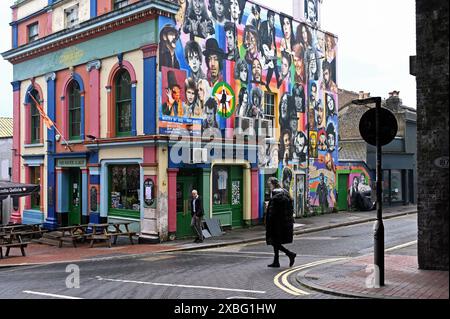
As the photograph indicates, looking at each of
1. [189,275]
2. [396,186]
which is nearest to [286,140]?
[396,186]

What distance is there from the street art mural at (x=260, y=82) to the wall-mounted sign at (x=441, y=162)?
9.85 m

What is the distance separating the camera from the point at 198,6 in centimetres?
1872

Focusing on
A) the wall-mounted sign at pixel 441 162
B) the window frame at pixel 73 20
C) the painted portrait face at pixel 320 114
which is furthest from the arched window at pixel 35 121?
the wall-mounted sign at pixel 441 162

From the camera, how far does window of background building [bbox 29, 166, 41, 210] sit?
77.6ft

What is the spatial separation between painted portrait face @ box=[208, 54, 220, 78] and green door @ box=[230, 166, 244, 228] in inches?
150

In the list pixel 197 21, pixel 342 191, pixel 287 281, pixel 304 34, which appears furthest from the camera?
pixel 342 191

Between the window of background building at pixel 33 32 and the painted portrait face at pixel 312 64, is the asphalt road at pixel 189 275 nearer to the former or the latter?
the painted portrait face at pixel 312 64

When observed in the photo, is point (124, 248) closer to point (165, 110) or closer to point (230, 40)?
point (165, 110)

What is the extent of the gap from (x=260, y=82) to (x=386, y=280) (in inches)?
551

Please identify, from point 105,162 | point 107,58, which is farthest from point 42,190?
point 107,58

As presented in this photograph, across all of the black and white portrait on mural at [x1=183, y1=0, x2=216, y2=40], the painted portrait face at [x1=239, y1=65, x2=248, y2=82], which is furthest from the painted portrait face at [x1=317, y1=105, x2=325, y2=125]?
the black and white portrait on mural at [x1=183, y1=0, x2=216, y2=40]

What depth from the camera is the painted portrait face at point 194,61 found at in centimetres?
1830
